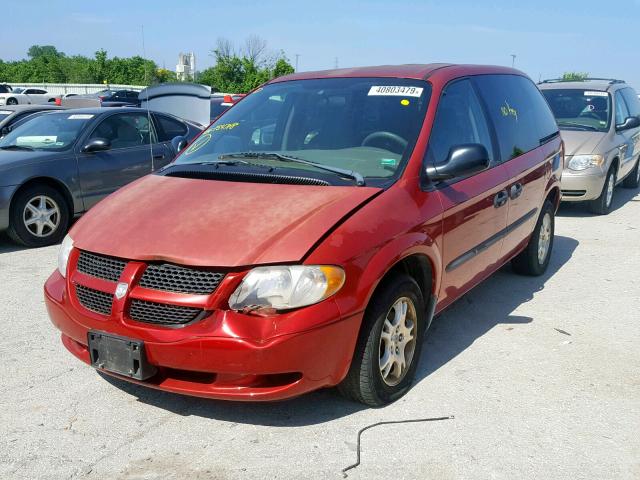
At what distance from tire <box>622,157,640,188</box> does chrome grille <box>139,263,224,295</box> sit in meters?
9.73

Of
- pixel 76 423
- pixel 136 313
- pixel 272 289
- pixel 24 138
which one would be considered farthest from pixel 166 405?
pixel 24 138

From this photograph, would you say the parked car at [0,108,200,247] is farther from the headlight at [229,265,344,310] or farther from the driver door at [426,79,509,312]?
the headlight at [229,265,344,310]

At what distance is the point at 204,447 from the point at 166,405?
51 cm

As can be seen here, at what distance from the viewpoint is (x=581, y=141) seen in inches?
345

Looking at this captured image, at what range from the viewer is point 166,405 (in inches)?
139

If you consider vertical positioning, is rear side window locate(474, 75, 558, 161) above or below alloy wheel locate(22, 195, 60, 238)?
above

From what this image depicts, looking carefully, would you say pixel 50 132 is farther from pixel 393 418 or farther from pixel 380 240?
pixel 393 418

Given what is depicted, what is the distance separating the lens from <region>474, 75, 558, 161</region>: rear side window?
4.79 m

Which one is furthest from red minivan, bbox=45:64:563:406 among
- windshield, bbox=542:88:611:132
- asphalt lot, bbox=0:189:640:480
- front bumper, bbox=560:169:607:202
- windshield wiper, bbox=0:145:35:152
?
windshield, bbox=542:88:611:132

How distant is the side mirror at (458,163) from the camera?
371 centimetres

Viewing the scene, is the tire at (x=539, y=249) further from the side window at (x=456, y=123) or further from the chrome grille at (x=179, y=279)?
the chrome grille at (x=179, y=279)

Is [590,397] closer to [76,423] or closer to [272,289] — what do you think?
[272,289]

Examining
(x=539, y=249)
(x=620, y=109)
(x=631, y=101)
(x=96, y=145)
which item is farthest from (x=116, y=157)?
(x=631, y=101)

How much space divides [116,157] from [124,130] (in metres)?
0.48
